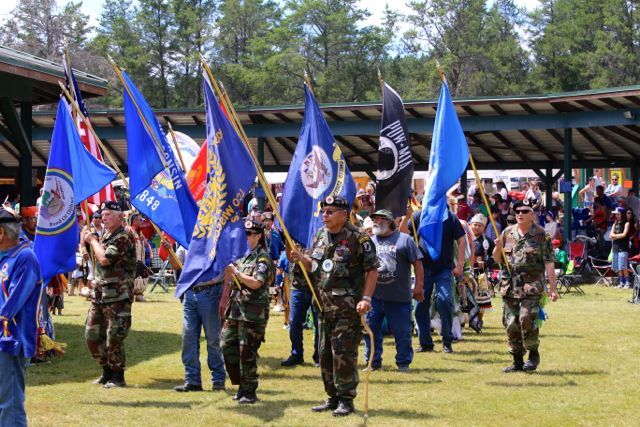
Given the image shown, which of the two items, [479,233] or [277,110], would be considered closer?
[479,233]

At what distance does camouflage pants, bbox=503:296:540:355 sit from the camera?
11.2 metres

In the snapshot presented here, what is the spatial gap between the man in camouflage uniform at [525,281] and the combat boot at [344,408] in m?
2.90

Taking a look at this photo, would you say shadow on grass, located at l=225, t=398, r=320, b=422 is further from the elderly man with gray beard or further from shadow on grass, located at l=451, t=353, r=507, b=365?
shadow on grass, located at l=451, t=353, r=507, b=365

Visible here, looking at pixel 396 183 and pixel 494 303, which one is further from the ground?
pixel 396 183

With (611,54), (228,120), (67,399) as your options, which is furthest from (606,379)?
(611,54)

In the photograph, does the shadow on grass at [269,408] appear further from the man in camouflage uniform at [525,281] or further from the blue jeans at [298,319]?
the man in camouflage uniform at [525,281]

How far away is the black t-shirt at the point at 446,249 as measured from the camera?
1284 cm

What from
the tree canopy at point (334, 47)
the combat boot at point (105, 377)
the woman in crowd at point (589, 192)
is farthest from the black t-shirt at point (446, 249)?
the tree canopy at point (334, 47)

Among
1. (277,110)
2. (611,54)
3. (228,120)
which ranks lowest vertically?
(228,120)

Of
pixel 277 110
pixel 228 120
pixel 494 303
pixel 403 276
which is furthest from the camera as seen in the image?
pixel 277 110

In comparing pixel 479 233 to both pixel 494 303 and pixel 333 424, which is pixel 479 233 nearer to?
pixel 494 303

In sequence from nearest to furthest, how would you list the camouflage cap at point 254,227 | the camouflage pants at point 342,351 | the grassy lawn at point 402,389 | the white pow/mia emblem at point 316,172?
the camouflage pants at point 342,351, the grassy lawn at point 402,389, the camouflage cap at point 254,227, the white pow/mia emblem at point 316,172

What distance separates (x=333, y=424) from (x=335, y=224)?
1.74 meters

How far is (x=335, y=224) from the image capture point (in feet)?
29.5
